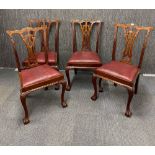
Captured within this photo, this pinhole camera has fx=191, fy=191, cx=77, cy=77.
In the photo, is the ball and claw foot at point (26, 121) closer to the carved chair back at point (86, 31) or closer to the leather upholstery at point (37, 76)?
the leather upholstery at point (37, 76)

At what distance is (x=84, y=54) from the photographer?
2656 millimetres

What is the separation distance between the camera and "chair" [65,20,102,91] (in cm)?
253

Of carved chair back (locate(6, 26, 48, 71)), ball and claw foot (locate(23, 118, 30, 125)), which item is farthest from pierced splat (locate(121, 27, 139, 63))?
ball and claw foot (locate(23, 118, 30, 125))

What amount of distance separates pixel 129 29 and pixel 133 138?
1335mm

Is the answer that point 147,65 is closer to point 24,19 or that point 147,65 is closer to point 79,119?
point 79,119

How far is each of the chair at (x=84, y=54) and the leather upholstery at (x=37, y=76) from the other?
1.35 feet

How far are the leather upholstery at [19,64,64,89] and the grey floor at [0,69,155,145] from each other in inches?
17.3

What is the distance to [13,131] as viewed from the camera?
2.05 m

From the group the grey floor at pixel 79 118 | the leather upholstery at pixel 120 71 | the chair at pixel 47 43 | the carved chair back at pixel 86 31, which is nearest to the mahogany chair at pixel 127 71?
the leather upholstery at pixel 120 71

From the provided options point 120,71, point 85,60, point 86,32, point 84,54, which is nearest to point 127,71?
point 120,71

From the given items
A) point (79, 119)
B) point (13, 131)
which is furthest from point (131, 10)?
point (13, 131)

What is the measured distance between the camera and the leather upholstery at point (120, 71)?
215 centimetres

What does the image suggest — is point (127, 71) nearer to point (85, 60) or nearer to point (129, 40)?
point (129, 40)

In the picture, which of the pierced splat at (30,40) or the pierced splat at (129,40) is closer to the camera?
the pierced splat at (30,40)
